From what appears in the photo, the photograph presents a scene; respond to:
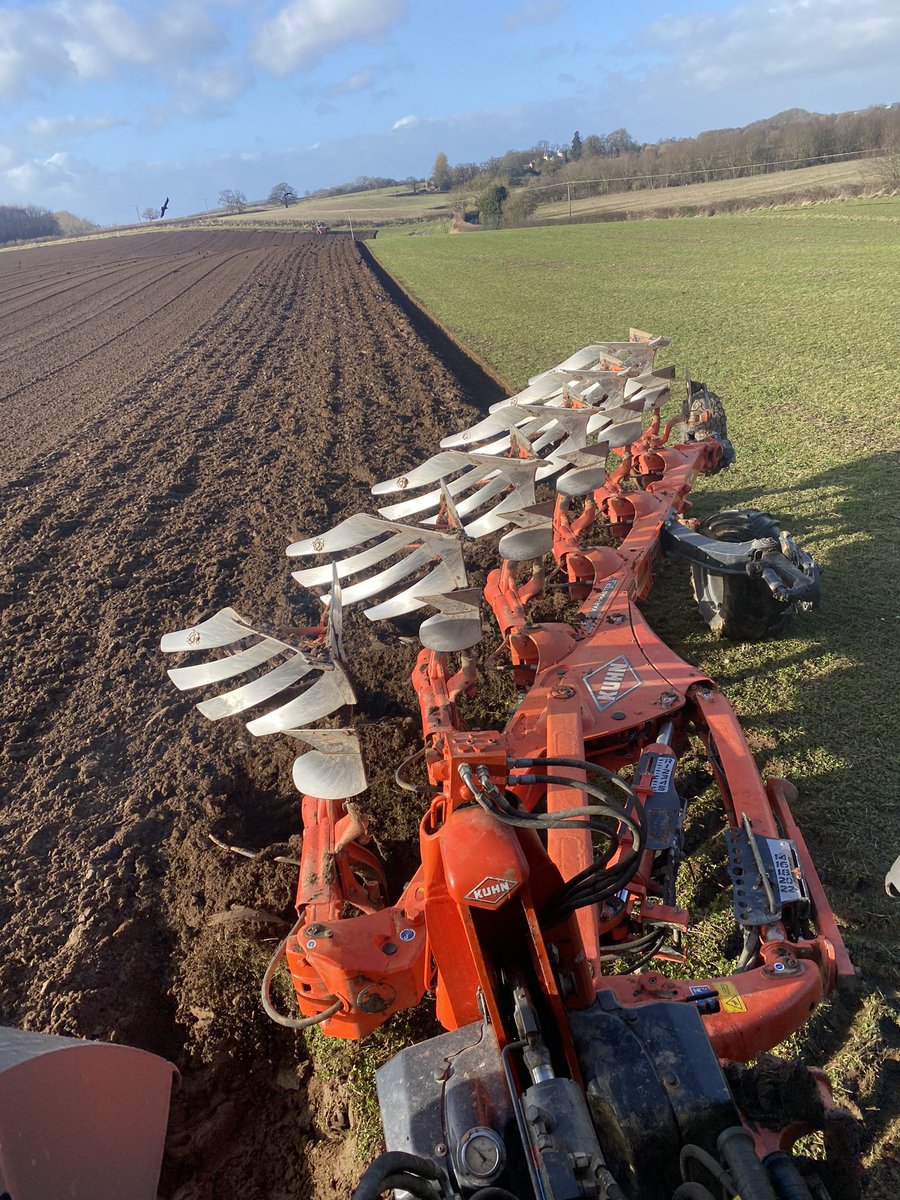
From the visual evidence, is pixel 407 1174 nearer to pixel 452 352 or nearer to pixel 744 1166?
pixel 744 1166

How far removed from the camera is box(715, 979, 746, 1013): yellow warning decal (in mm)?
2457

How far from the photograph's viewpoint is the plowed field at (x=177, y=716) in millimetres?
3371

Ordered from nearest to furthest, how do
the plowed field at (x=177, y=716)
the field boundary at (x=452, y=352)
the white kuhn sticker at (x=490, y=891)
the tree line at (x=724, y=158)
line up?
the white kuhn sticker at (x=490, y=891), the plowed field at (x=177, y=716), the field boundary at (x=452, y=352), the tree line at (x=724, y=158)

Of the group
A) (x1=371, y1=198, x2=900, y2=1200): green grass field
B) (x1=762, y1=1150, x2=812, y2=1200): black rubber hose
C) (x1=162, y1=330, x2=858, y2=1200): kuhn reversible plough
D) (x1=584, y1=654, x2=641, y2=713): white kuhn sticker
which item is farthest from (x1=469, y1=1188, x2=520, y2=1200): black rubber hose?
(x1=584, y1=654, x2=641, y2=713): white kuhn sticker

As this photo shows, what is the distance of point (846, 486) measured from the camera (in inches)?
316

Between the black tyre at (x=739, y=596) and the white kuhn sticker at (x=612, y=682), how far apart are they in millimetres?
1741

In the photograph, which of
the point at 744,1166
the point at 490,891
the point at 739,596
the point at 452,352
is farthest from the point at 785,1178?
the point at 452,352

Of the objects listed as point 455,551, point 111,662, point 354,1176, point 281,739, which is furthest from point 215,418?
point 354,1176

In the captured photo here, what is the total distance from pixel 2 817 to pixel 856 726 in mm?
5217

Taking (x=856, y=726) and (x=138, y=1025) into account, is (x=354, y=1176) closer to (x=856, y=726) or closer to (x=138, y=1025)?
(x=138, y=1025)

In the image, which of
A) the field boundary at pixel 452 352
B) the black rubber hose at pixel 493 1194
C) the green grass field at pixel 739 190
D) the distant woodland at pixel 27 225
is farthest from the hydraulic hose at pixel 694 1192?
the distant woodland at pixel 27 225

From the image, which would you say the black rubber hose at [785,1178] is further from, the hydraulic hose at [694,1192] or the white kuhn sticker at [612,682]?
the white kuhn sticker at [612,682]

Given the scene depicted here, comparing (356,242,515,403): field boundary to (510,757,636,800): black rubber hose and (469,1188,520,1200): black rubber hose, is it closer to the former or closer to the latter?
(510,757,636,800): black rubber hose

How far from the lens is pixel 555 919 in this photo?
7.62 feet
